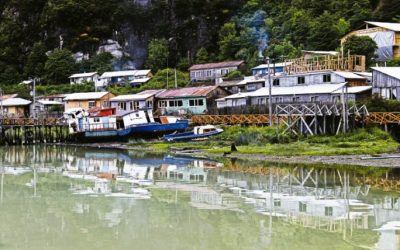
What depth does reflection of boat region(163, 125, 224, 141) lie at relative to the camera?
49406 millimetres

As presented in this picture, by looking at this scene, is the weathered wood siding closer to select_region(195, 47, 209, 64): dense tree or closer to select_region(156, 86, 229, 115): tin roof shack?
select_region(156, 86, 229, 115): tin roof shack

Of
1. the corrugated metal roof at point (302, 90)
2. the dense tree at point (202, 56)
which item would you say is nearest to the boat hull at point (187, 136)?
the corrugated metal roof at point (302, 90)

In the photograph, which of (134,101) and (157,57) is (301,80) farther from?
(157,57)

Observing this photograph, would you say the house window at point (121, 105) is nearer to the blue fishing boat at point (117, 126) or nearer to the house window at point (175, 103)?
the house window at point (175, 103)

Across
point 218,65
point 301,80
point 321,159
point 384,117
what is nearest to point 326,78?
point 301,80

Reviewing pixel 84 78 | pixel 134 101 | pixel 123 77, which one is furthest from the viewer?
pixel 84 78

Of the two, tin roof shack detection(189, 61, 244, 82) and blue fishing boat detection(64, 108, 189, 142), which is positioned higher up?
tin roof shack detection(189, 61, 244, 82)

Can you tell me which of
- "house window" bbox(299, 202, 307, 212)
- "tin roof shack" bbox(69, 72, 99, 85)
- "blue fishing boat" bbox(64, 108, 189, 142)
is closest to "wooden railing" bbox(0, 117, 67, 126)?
"blue fishing boat" bbox(64, 108, 189, 142)

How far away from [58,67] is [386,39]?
5272cm

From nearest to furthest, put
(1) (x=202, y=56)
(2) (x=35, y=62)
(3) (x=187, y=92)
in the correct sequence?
(3) (x=187, y=92), (1) (x=202, y=56), (2) (x=35, y=62)

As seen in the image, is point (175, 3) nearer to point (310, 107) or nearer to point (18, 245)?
point (310, 107)

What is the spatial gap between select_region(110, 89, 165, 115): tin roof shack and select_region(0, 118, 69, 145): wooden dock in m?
6.85

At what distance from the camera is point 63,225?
19453mm

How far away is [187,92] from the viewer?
63094 millimetres
